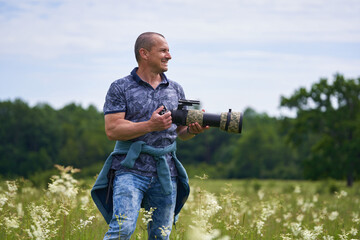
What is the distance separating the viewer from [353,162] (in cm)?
3878

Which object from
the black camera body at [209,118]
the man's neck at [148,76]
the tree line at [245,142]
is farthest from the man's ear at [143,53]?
the tree line at [245,142]

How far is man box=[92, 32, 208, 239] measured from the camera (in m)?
4.20

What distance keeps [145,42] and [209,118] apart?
937 mm

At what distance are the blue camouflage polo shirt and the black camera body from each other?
147mm

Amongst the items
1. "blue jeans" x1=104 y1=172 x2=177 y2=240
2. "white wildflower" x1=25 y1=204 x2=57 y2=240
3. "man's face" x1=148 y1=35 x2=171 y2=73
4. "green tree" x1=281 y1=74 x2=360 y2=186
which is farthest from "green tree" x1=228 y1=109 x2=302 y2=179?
"man's face" x1=148 y1=35 x2=171 y2=73

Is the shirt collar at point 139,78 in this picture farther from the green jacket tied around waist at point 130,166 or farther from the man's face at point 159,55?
the green jacket tied around waist at point 130,166

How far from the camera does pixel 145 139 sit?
4.45 metres

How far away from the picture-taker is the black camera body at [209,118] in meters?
4.50

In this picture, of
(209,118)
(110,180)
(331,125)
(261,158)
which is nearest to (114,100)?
(110,180)

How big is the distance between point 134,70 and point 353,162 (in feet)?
122

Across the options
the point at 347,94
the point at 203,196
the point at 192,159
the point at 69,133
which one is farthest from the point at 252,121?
the point at 203,196

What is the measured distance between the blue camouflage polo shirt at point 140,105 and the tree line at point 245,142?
525 cm

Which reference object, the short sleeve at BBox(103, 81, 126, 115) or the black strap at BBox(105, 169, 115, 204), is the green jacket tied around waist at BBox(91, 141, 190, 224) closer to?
the black strap at BBox(105, 169, 115, 204)

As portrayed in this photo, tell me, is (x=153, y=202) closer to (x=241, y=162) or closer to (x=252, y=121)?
(x=241, y=162)
